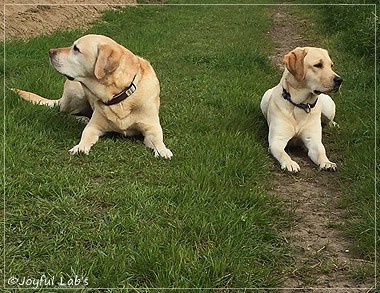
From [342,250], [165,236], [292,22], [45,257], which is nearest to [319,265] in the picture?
[342,250]

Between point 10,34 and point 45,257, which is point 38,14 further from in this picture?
point 45,257

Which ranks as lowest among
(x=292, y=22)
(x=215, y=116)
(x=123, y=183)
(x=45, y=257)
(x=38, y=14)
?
(x=292, y=22)

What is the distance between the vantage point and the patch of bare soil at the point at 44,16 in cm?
836

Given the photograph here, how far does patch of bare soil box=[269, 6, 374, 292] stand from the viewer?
2.55 m

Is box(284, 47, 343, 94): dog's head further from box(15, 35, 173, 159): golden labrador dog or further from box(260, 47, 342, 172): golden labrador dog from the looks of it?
box(15, 35, 173, 159): golden labrador dog

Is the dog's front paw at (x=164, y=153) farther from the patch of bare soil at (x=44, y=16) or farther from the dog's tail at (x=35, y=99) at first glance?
the patch of bare soil at (x=44, y=16)

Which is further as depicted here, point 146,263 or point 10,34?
point 10,34

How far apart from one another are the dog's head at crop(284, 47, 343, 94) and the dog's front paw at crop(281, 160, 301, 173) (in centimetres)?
71

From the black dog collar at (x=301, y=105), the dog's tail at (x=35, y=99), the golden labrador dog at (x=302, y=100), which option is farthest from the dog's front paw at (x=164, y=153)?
the dog's tail at (x=35, y=99)

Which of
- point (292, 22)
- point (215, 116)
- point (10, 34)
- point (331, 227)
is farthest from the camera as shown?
point (292, 22)

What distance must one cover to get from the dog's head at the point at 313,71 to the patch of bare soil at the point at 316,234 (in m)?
0.58

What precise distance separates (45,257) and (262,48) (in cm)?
684

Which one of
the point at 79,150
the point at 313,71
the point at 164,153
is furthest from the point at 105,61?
the point at 313,71

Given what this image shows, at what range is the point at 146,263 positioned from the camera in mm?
2488
